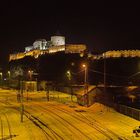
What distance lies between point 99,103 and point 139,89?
109 ft

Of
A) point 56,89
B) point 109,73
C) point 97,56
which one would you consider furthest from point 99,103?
point 97,56

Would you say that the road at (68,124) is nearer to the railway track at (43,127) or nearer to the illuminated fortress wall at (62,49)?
the railway track at (43,127)

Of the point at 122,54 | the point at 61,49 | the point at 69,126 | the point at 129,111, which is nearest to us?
the point at 69,126

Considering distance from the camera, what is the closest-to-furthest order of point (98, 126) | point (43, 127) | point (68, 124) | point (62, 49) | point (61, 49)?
1. point (43, 127)
2. point (98, 126)
3. point (68, 124)
4. point (62, 49)
5. point (61, 49)

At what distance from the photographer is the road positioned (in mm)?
27703

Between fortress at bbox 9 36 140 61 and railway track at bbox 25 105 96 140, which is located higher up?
fortress at bbox 9 36 140 61

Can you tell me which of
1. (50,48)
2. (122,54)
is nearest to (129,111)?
(122,54)

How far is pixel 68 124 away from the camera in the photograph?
110 ft

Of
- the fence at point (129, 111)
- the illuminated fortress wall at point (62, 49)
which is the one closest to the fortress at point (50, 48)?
Answer: the illuminated fortress wall at point (62, 49)

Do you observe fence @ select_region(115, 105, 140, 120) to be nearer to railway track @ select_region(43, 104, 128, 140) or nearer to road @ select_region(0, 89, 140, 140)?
road @ select_region(0, 89, 140, 140)

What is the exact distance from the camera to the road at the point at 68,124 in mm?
27703

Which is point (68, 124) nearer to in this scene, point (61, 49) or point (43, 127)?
point (43, 127)

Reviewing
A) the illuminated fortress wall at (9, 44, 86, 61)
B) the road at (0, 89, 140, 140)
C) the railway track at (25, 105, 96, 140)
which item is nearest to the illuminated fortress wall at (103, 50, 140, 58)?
the illuminated fortress wall at (9, 44, 86, 61)

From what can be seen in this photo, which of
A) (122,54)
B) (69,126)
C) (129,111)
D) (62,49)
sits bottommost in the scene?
(69,126)
